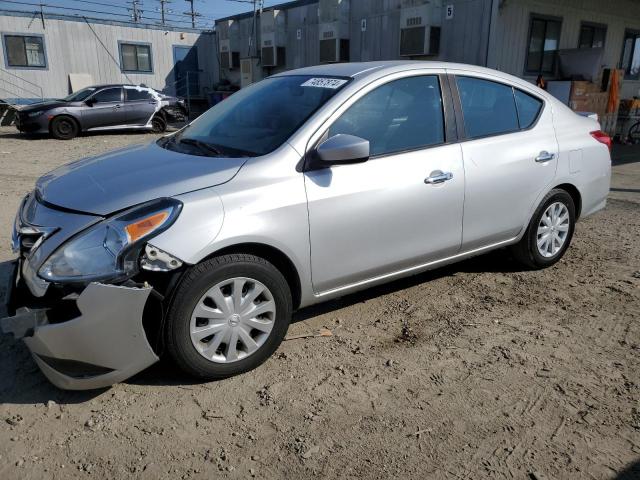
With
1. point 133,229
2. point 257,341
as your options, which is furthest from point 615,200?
point 133,229

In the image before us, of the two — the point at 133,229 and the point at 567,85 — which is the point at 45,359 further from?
the point at 567,85

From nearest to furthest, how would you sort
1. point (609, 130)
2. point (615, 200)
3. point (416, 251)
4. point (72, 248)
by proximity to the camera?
point (72, 248), point (416, 251), point (615, 200), point (609, 130)

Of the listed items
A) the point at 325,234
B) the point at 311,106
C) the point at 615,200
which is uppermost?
the point at 311,106

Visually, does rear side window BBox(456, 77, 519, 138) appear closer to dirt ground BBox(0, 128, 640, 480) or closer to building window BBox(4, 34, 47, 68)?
dirt ground BBox(0, 128, 640, 480)

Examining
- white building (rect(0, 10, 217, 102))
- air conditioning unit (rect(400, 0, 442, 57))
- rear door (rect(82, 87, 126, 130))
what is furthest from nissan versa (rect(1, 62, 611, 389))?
white building (rect(0, 10, 217, 102))

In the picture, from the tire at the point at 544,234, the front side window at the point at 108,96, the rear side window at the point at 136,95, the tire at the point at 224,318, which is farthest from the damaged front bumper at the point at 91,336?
the rear side window at the point at 136,95

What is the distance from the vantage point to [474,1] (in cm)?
1277

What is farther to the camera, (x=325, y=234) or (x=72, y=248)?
(x=325, y=234)

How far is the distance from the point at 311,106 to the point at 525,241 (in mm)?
2226

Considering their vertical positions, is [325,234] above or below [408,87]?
below

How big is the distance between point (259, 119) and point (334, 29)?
14.0 m

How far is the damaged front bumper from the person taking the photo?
2475 mm

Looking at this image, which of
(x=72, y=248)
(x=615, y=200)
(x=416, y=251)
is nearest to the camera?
(x=72, y=248)

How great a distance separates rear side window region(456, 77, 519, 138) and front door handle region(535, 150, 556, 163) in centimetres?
28
